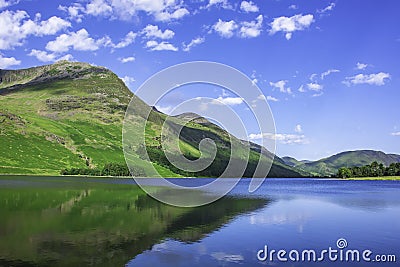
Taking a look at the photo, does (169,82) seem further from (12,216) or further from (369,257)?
(12,216)

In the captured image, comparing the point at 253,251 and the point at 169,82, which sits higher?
the point at 169,82

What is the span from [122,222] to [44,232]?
39.4 ft

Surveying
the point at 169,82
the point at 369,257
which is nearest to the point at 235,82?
the point at 169,82

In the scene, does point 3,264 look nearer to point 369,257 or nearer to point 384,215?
point 369,257

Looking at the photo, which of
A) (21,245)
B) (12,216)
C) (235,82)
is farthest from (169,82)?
(12,216)

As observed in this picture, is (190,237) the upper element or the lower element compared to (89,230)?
lower

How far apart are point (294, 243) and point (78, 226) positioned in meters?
27.8

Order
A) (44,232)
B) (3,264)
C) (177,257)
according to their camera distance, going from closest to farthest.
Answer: (3,264) < (177,257) < (44,232)

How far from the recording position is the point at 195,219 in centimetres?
6050

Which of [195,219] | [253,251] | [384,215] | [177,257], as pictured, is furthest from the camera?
[384,215]

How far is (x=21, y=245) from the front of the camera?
38344 millimetres

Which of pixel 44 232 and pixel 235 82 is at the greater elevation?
pixel 235 82

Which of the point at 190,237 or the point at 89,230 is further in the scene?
the point at 89,230

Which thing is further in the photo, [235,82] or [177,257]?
[235,82]
